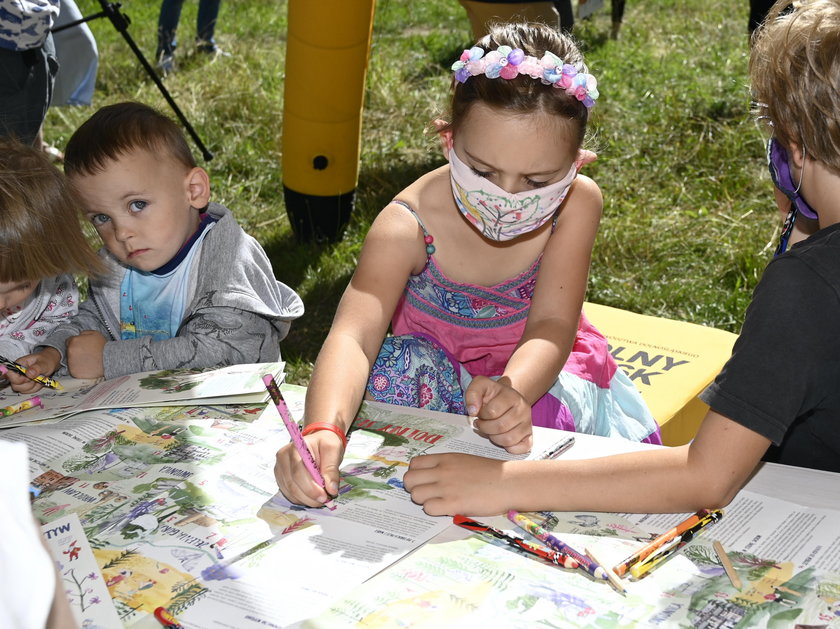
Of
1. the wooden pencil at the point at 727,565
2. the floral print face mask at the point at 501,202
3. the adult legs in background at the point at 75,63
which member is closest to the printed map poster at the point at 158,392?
the floral print face mask at the point at 501,202

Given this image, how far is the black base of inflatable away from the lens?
3.43 m

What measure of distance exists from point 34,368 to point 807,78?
53.4 inches

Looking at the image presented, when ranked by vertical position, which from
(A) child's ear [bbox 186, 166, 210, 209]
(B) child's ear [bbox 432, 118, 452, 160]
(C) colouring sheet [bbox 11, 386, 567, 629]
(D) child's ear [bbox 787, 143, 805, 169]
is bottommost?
(C) colouring sheet [bbox 11, 386, 567, 629]

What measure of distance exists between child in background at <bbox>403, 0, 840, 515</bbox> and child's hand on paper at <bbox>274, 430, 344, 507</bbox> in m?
0.11

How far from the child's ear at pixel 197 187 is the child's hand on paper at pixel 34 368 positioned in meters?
0.40

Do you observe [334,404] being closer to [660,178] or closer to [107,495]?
[107,495]

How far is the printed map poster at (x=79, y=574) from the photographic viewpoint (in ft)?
3.32

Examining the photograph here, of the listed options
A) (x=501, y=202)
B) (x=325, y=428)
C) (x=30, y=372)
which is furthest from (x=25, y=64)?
(x=325, y=428)

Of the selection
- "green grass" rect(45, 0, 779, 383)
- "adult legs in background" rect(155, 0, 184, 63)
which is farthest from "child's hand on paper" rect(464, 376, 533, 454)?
"adult legs in background" rect(155, 0, 184, 63)

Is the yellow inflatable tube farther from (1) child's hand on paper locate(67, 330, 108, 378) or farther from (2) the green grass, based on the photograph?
(1) child's hand on paper locate(67, 330, 108, 378)

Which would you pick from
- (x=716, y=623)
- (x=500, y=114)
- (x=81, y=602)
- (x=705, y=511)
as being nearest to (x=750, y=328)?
(x=705, y=511)

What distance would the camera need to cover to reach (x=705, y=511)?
117 cm

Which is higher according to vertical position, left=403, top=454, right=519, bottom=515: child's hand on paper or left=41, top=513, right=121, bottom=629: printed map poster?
left=403, top=454, right=519, bottom=515: child's hand on paper

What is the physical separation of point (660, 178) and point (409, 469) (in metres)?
2.93
